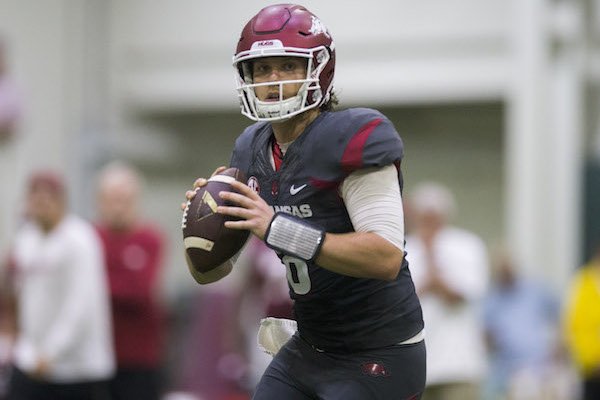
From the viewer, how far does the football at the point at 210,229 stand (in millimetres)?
3199

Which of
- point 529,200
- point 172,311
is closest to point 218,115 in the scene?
point 172,311

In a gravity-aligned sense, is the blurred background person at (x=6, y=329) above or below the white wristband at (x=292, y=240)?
below

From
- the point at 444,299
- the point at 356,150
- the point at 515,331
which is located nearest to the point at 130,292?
the point at 444,299

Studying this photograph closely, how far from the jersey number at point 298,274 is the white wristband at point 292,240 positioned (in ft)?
0.51

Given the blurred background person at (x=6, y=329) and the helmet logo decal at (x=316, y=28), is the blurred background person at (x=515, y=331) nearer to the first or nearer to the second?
the blurred background person at (x=6, y=329)

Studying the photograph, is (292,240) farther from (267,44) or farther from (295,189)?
(267,44)

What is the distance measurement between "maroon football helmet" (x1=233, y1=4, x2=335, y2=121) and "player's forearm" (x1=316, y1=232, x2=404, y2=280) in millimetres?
365

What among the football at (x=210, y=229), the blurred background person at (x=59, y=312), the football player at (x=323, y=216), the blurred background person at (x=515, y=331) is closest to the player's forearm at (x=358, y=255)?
the football player at (x=323, y=216)

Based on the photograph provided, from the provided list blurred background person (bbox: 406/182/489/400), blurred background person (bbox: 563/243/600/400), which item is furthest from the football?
blurred background person (bbox: 563/243/600/400)

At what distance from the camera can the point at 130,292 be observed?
19.8ft

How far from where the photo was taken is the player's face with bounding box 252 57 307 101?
321 cm

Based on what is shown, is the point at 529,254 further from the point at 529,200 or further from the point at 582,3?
the point at 582,3

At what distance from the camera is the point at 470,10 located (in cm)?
1113

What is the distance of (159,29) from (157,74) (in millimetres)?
446
